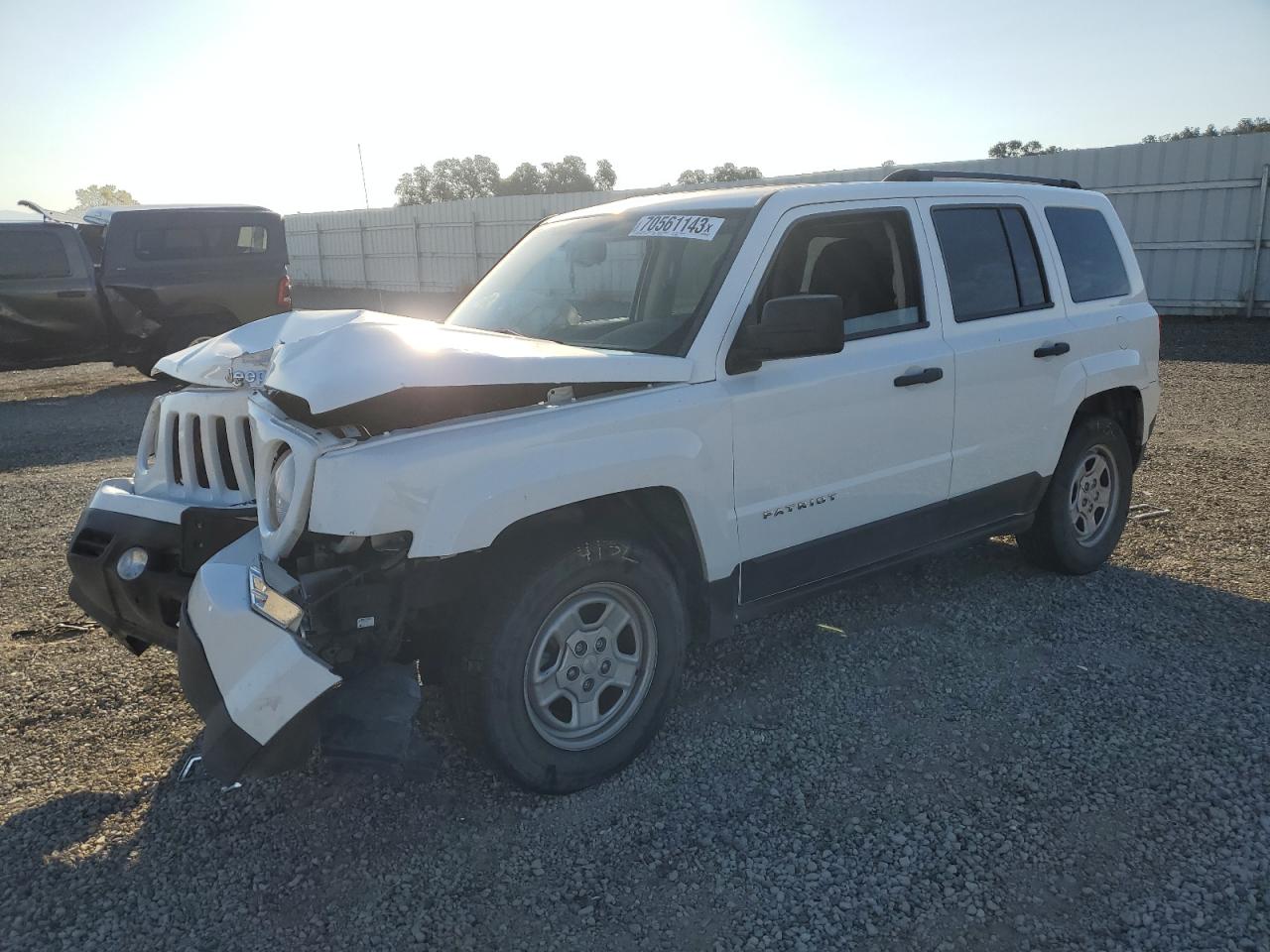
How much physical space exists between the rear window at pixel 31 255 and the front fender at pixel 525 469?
1073 cm

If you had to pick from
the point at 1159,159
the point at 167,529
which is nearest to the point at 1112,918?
the point at 167,529

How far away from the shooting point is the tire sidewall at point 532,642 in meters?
2.91

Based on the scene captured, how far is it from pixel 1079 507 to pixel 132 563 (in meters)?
4.43

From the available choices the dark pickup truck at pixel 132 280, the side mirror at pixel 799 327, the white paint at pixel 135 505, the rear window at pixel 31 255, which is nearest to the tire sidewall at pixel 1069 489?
the side mirror at pixel 799 327

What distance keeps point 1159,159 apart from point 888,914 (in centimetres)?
1709

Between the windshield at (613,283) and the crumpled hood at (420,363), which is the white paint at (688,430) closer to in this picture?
the crumpled hood at (420,363)

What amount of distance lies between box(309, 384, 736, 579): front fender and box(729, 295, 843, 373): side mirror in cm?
25

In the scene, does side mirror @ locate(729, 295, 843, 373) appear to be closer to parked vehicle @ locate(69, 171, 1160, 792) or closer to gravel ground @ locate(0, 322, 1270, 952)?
parked vehicle @ locate(69, 171, 1160, 792)

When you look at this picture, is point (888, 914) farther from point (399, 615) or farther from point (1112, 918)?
point (399, 615)

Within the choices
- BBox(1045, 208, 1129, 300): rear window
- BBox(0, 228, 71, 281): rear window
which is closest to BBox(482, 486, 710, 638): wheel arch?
BBox(1045, 208, 1129, 300): rear window

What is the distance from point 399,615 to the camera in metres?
2.79

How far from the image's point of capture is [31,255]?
11195mm

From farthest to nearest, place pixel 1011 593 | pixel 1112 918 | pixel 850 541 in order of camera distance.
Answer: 1. pixel 1011 593
2. pixel 850 541
3. pixel 1112 918

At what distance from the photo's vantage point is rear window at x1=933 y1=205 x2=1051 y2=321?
13.9 ft
